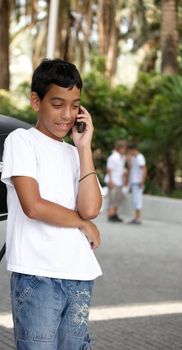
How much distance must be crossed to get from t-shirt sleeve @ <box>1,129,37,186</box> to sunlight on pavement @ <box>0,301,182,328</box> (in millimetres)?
3468

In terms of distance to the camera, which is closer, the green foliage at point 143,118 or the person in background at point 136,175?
the person in background at point 136,175

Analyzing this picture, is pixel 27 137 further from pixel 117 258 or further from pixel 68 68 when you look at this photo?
pixel 117 258

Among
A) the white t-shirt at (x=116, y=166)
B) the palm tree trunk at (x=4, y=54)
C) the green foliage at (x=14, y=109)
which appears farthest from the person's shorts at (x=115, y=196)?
the palm tree trunk at (x=4, y=54)

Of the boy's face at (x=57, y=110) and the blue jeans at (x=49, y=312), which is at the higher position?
the boy's face at (x=57, y=110)

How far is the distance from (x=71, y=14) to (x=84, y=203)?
139 ft

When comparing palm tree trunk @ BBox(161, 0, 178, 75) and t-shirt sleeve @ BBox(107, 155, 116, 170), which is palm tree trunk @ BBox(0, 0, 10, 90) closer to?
palm tree trunk @ BBox(161, 0, 178, 75)

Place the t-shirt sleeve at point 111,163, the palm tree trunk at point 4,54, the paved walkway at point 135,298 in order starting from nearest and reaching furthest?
the paved walkway at point 135,298 < the t-shirt sleeve at point 111,163 < the palm tree trunk at point 4,54

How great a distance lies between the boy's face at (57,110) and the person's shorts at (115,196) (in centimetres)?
1293

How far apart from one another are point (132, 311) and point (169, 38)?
16262mm

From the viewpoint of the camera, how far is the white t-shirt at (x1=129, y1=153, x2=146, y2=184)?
1580 cm

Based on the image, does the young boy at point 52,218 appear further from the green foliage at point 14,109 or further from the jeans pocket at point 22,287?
the green foliage at point 14,109

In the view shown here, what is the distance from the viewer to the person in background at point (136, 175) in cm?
1573

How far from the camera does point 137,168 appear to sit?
15906mm

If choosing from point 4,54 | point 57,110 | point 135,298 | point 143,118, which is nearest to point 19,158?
point 57,110
